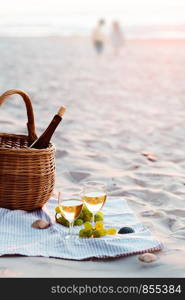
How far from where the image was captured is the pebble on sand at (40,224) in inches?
76.0

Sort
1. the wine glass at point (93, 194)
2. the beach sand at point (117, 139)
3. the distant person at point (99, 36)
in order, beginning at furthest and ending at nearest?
the wine glass at point (93, 194) < the beach sand at point (117, 139) < the distant person at point (99, 36)

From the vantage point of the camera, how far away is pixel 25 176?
2035 millimetres

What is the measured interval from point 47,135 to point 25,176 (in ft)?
0.77

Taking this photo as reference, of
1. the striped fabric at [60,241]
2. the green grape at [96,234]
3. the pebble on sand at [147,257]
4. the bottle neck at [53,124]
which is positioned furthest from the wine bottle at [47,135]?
the pebble on sand at [147,257]

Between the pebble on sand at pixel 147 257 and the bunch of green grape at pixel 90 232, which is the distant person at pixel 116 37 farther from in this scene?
the bunch of green grape at pixel 90 232

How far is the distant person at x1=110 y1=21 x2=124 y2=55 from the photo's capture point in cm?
74

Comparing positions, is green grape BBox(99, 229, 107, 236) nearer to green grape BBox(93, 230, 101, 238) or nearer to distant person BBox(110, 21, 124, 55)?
green grape BBox(93, 230, 101, 238)

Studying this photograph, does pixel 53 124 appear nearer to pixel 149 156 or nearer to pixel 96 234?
pixel 96 234

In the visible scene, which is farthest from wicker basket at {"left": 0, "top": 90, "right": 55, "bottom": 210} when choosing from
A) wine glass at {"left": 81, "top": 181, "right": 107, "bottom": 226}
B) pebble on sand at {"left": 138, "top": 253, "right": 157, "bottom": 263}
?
pebble on sand at {"left": 138, "top": 253, "right": 157, "bottom": 263}

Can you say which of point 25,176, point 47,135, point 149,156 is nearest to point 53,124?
point 47,135

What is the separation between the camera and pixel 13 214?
2020 millimetres

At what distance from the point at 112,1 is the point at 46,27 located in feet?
0.47

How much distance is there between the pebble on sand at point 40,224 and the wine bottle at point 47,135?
0.39 metres

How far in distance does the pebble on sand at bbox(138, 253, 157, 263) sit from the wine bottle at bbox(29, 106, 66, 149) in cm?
75
